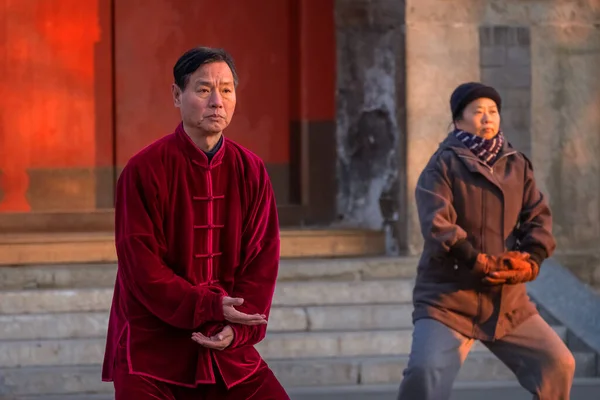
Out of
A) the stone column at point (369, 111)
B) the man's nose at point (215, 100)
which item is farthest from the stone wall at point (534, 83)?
the man's nose at point (215, 100)

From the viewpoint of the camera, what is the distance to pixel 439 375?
4.95m

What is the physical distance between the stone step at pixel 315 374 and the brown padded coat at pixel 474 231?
230 cm

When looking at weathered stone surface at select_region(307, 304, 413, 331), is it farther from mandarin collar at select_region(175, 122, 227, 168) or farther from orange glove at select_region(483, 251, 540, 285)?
mandarin collar at select_region(175, 122, 227, 168)

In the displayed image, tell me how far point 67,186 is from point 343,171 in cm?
222

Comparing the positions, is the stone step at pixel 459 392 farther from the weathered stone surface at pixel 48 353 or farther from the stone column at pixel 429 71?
the stone column at pixel 429 71

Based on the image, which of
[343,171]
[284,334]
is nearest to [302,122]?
[343,171]

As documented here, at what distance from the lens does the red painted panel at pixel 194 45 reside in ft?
33.0

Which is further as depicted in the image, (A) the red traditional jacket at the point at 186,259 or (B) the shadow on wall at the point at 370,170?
(B) the shadow on wall at the point at 370,170

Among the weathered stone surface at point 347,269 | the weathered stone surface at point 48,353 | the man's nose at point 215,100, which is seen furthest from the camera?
the weathered stone surface at point 347,269

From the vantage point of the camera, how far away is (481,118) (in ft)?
17.0

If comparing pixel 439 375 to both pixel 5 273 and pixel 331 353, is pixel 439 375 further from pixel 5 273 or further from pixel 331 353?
pixel 5 273

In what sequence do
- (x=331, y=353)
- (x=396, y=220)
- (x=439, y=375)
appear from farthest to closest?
(x=396, y=220) < (x=331, y=353) < (x=439, y=375)

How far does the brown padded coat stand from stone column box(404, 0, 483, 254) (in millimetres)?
4038

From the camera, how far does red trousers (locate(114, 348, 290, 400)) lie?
3676 millimetres
